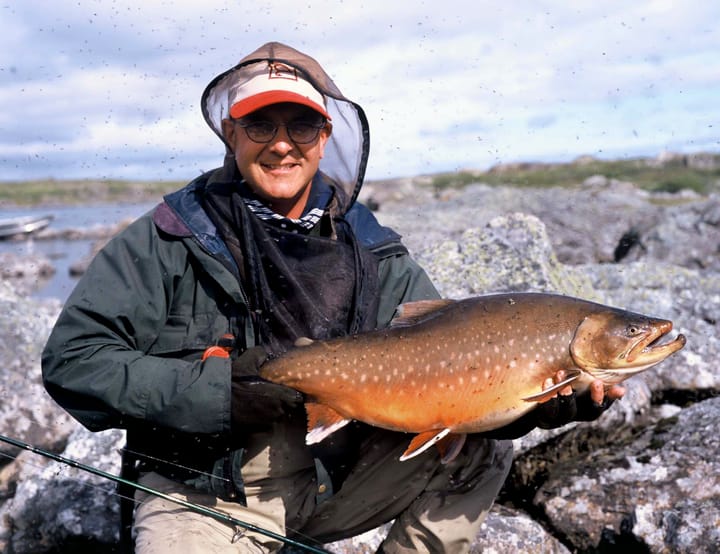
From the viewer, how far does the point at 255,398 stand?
10.5 feet

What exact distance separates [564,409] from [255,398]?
3.98 feet

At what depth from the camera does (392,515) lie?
12.5 feet

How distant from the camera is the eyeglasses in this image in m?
3.69

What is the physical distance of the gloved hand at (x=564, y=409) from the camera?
3281 millimetres

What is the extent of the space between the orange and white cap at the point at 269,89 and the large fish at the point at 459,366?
1091mm

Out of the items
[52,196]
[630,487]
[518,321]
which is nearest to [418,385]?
[518,321]

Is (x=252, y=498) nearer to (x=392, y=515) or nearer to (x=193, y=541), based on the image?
(x=193, y=541)

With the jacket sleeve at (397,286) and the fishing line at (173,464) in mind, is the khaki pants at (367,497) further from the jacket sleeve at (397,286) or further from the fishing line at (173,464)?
the jacket sleeve at (397,286)

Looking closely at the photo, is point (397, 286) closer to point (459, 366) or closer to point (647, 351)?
point (459, 366)

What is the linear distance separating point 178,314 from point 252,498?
0.85 meters

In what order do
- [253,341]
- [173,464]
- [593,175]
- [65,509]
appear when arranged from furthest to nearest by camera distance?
[593,175] < [65,509] < [253,341] < [173,464]

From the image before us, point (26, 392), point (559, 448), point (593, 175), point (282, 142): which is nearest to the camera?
point (282, 142)

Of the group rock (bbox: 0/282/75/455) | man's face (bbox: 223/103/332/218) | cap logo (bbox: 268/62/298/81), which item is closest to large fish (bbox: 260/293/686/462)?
man's face (bbox: 223/103/332/218)

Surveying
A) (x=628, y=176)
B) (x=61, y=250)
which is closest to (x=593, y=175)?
(x=628, y=176)
